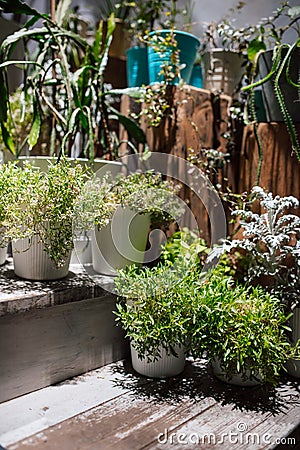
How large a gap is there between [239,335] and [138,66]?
1.11 metres

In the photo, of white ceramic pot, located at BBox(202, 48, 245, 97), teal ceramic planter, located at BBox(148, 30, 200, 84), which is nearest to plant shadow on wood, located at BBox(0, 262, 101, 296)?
teal ceramic planter, located at BBox(148, 30, 200, 84)

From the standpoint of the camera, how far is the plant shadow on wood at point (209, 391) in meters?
1.18

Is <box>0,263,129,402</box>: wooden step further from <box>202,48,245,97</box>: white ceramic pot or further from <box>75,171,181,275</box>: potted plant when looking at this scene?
<box>202,48,245,97</box>: white ceramic pot

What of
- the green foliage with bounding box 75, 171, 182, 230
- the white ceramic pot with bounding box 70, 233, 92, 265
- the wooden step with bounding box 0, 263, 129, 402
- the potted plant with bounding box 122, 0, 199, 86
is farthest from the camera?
the potted plant with bounding box 122, 0, 199, 86

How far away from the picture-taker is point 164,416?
109 centimetres

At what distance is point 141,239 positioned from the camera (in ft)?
Answer: 4.66

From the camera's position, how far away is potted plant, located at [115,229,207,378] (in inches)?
46.3

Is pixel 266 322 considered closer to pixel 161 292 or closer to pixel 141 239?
pixel 161 292

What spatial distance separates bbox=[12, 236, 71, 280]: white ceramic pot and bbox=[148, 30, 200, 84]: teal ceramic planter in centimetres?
76

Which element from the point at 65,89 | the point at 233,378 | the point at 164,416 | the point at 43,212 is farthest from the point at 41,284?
the point at 65,89

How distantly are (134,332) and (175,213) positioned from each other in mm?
400

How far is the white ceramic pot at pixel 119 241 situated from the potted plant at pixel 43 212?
16 centimetres

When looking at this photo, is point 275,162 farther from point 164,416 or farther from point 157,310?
point 164,416

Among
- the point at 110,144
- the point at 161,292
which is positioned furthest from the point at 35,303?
the point at 110,144
